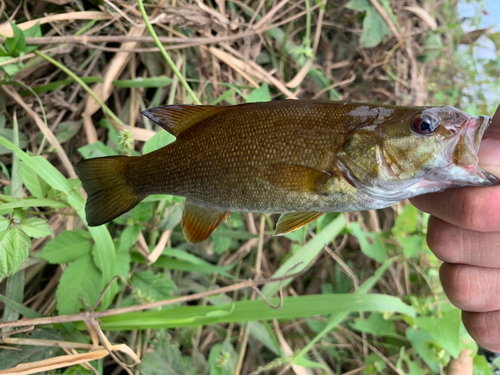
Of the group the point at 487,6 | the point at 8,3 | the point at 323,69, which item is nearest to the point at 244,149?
the point at 8,3

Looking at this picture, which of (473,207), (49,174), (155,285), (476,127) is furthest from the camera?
(155,285)

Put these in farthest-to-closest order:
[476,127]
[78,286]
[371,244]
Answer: [371,244] < [78,286] < [476,127]

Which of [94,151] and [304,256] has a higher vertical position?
[94,151]

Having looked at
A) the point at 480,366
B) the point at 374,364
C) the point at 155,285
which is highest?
the point at 155,285

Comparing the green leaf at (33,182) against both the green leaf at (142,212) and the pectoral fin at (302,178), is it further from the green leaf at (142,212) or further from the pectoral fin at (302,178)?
the pectoral fin at (302,178)

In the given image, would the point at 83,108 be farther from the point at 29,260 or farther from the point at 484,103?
the point at 484,103

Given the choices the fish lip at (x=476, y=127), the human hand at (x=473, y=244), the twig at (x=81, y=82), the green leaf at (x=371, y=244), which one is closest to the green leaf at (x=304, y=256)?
the green leaf at (x=371, y=244)

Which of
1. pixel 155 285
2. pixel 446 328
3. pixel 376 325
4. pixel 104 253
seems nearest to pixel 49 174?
pixel 104 253

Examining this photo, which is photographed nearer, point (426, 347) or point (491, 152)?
point (491, 152)

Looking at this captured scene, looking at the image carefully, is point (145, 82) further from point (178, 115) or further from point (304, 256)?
point (304, 256)
